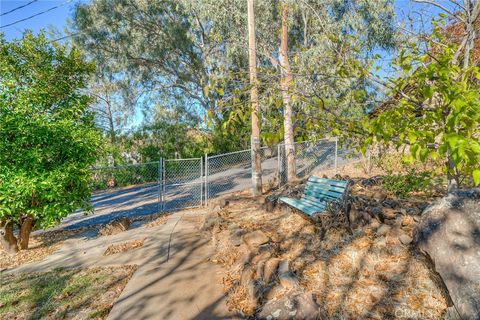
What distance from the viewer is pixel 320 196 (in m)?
5.54

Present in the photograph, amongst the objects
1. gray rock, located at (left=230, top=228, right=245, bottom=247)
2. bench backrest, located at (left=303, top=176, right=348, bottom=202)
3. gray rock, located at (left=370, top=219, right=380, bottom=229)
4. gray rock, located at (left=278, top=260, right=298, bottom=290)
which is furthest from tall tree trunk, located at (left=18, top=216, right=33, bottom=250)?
gray rock, located at (left=370, top=219, right=380, bottom=229)

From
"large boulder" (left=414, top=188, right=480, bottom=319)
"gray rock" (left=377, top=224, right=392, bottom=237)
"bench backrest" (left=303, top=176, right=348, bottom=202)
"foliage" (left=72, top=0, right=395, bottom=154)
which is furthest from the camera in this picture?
"foliage" (left=72, top=0, right=395, bottom=154)

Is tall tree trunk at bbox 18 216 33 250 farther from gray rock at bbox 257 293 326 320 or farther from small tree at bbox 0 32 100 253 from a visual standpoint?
gray rock at bbox 257 293 326 320

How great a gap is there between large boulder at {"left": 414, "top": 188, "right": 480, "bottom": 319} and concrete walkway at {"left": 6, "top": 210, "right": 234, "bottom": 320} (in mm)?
2010

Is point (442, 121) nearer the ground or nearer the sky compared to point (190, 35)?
nearer the ground

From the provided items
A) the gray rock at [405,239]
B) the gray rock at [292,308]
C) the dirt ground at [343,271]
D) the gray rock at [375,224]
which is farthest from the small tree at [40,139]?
the gray rock at [405,239]

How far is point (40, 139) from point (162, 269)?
3.55m

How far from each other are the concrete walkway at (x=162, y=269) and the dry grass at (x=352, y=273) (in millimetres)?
277

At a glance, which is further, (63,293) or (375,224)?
(375,224)

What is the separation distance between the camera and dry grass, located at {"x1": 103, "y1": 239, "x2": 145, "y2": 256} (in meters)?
5.22

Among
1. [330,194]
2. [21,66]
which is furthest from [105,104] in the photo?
[330,194]

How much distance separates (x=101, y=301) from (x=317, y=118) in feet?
10.6

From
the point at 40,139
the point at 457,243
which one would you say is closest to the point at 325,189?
the point at 457,243

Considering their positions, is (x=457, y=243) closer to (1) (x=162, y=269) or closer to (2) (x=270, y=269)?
(2) (x=270, y=269)
